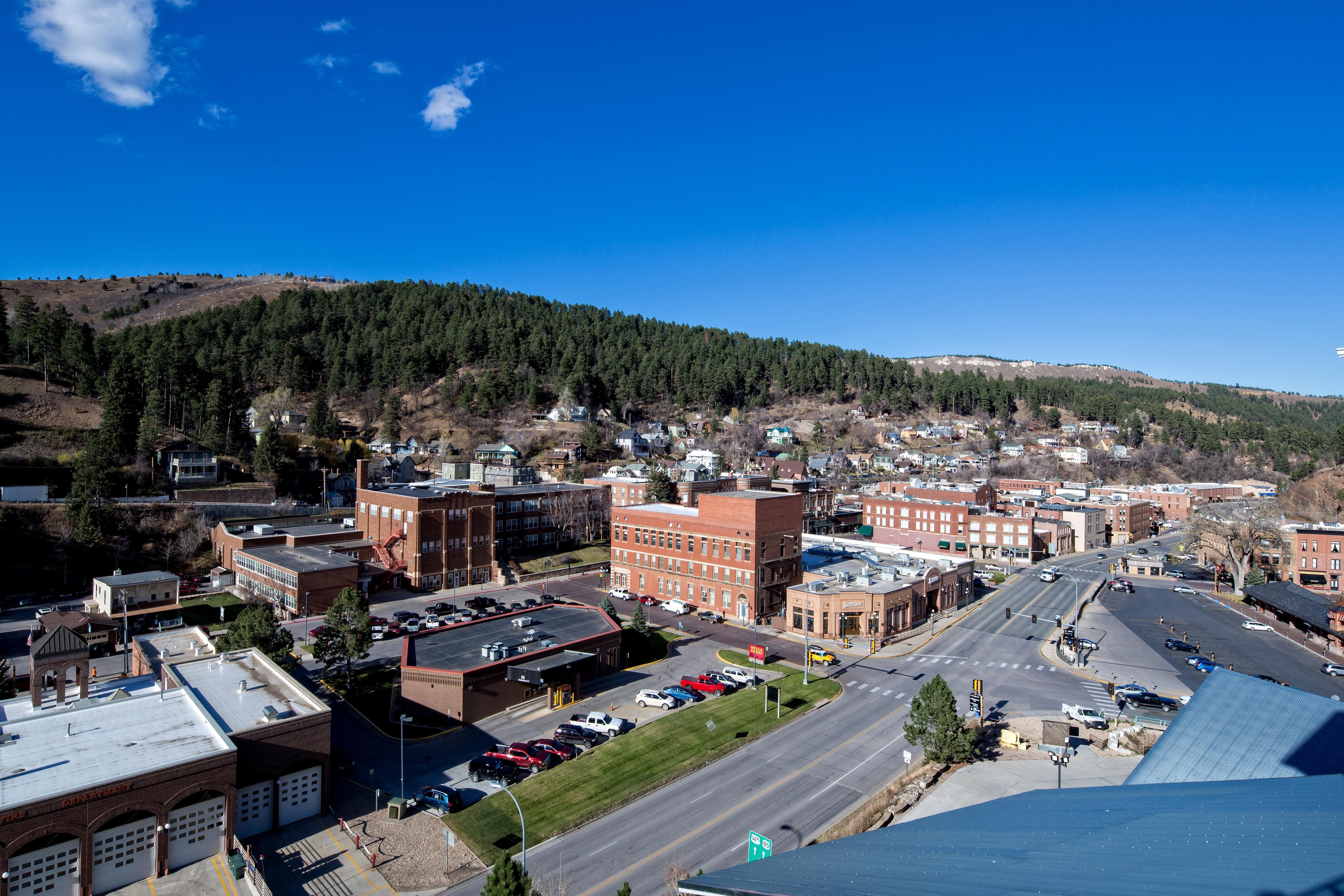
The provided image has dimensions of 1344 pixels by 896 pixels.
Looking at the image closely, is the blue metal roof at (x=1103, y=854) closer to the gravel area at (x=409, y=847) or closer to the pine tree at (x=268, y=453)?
the gravel area at (x=409, y=847)

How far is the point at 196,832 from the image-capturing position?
74.8ft

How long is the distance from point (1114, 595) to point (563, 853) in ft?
223

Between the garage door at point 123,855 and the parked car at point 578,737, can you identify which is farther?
the parked car at point 578,737

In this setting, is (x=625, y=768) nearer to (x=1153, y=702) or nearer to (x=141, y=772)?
(x=141, y=772)

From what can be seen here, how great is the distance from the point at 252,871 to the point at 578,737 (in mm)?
13938

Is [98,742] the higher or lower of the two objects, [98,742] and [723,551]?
the lower

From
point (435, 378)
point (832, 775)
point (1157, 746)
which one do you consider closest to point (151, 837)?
point (832, 775)

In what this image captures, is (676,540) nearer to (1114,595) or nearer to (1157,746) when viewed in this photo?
(1157,746)

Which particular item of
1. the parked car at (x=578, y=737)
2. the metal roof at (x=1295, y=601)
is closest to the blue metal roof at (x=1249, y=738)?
the parked car at (x=578, y=737)

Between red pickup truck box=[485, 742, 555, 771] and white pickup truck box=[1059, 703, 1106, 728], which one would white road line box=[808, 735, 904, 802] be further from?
Result: red pickup truck box=[485, 742, 555, 771]

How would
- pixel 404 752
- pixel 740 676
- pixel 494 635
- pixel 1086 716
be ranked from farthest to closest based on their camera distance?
pixel 740 676
pixel 494 635
pixel 1086 716
pixel 404 752

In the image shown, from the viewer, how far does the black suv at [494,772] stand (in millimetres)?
29203

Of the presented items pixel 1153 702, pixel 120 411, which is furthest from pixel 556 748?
pixel 120 411

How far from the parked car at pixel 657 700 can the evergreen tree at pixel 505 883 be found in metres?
22.0
